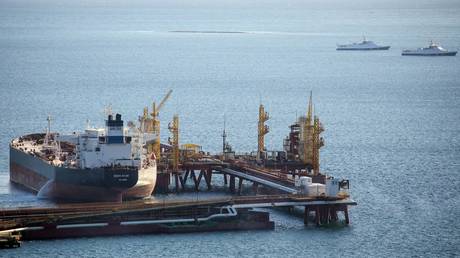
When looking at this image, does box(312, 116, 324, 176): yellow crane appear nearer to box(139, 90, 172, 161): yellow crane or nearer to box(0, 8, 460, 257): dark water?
box(0, 8, 460, 257): dark water

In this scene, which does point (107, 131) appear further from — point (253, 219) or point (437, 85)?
point (437, 85)

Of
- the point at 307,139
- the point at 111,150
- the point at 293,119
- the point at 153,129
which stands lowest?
the point at 111,150

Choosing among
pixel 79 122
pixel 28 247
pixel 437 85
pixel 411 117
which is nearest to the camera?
pixel 28 247

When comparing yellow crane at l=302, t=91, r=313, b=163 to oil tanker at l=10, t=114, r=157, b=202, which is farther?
yellow crane at l=302, t=91, r=313, b=163

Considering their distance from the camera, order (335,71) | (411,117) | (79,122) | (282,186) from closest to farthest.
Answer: (282,186) < (79,122) < (411,117) < (335,71)

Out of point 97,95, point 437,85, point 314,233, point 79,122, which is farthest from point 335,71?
point 314,233

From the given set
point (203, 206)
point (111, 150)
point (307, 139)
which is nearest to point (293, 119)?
point (307, 139)

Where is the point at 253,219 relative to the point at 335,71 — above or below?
below

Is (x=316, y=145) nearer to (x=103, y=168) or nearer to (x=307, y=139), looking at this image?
(x=307, y=139)

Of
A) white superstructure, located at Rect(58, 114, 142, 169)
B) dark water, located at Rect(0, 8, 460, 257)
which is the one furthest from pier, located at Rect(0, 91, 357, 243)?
white superstructure, located at Rect(58, 114, 142, 169)
